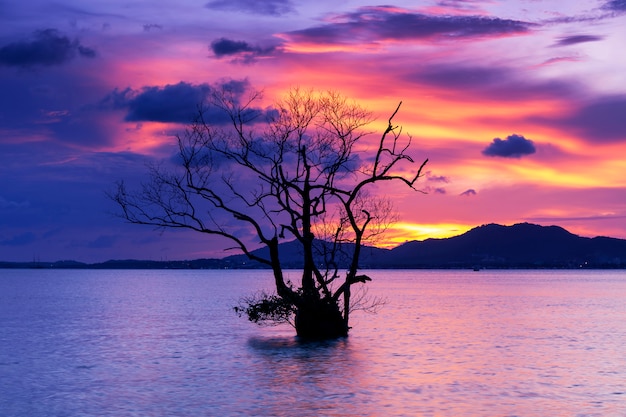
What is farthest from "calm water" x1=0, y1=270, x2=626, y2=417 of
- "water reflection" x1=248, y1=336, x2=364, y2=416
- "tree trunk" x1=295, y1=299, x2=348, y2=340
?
"tree trunk" x1=295, y1=299, x2=348, y2=340

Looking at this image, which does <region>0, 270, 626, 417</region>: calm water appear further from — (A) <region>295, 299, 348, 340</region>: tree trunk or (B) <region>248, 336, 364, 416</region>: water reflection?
(A) <region>295, 299, 348, 340</region>: tree trunk

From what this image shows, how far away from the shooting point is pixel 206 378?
3300cm

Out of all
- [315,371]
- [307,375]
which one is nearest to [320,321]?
[315,371]

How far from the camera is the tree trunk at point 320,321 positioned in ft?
138

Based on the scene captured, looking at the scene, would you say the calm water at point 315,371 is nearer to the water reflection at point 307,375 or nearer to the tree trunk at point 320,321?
the water reflection at point 307,375

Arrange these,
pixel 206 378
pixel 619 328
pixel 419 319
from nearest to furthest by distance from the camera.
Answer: pixel 206 378, pixel 619 328, pixel 419 319

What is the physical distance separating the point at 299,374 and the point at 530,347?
18951 millimetres

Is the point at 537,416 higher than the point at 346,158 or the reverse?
the reverse

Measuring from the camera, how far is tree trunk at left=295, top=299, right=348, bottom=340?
41969mm

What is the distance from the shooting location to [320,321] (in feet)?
140

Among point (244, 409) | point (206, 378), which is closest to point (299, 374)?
point (206, 378)

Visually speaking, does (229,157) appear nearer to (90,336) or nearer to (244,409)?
(244,409)

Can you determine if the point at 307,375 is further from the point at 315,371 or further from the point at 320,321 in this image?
the point at 320,321

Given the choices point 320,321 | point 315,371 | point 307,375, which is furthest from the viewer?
point 320,321
